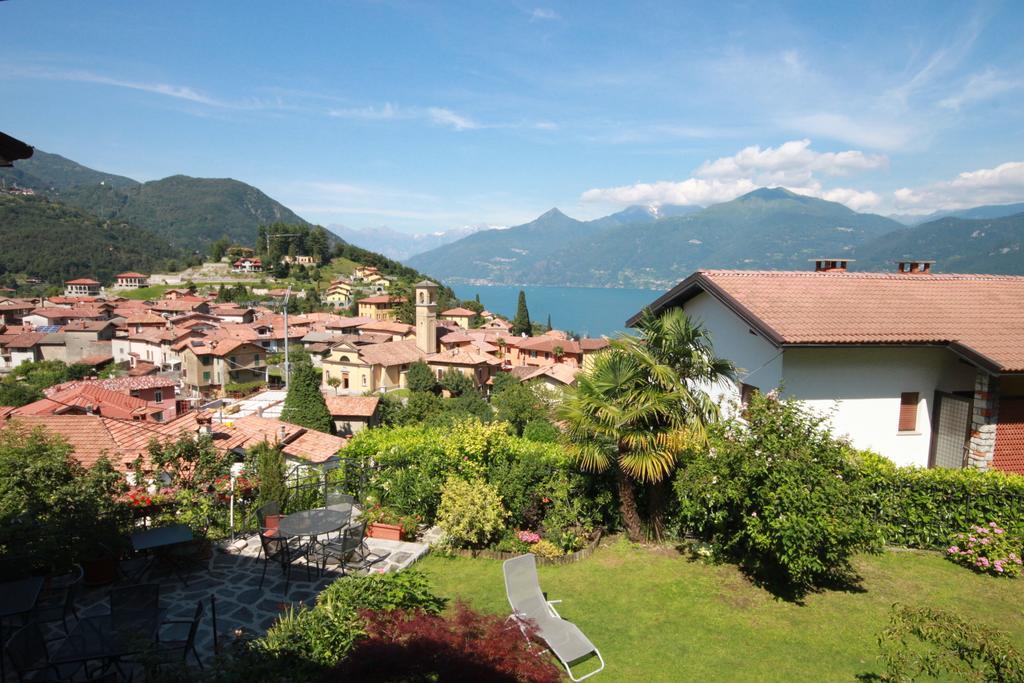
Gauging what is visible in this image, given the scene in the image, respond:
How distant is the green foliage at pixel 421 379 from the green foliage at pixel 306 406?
1851 cm

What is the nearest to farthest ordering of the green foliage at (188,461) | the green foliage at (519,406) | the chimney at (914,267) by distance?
1. the green foliage at (188,461)
2. the chimney at (914,267)
3. the green foliage at (519,406)

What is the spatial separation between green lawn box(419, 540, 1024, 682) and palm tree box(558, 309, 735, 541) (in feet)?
5.01

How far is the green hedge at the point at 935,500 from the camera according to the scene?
28.4ft

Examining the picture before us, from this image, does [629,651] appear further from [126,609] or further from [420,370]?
[420,370]

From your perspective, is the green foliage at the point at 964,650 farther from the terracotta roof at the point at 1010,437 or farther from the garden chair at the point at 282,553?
the terracotta roof at the point at 1010,437

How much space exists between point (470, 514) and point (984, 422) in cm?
1018

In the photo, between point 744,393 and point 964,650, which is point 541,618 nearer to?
point 964,650

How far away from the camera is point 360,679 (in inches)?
184

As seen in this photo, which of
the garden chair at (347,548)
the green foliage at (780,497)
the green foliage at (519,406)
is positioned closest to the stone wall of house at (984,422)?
the green foliage at (780,497)

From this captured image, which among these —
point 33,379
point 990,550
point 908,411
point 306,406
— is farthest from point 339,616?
point 33,379

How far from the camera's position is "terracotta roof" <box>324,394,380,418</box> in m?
41.8

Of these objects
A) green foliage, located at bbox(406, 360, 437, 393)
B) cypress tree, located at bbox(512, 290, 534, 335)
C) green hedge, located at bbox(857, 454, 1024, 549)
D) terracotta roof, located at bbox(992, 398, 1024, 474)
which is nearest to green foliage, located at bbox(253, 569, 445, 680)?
green hedge, located at bbox(857, 454, 1024, 549)

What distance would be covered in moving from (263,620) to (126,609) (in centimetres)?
167

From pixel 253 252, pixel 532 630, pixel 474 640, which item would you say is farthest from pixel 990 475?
pixel 253 252
